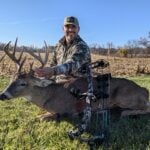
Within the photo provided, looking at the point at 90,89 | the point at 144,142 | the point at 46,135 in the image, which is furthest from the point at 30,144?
the point at 144,142

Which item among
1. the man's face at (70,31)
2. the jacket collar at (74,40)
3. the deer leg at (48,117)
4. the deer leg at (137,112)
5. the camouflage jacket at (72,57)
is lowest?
the deer leg at (48,117)

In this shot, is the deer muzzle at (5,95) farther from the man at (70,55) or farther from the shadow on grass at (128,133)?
the shadow on grass at (128,133)

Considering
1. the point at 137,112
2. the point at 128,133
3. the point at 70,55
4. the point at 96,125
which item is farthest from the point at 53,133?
the point at 137,112

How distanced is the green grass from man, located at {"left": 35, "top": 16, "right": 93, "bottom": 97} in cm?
79

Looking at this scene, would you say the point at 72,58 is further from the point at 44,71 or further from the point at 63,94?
the point at 63,94

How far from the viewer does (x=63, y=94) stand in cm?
749

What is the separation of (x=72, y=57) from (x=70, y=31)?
657 millimetres

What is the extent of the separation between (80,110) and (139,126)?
1.06 metres

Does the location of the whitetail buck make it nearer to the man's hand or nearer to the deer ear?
the deer ear

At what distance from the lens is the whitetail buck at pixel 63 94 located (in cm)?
729

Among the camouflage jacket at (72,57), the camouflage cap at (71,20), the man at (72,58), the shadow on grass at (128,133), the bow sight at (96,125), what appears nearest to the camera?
the shadow on grass at (128,133)

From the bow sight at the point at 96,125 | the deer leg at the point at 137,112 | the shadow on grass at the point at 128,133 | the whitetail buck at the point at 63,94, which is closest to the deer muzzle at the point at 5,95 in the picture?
the whitetail buck at the point at 63,94

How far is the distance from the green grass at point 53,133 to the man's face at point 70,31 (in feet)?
4.94

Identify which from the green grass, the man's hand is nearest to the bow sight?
the green grass
